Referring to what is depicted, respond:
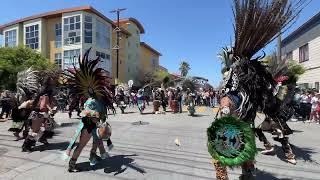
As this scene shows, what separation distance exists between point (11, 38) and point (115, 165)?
47936 mm

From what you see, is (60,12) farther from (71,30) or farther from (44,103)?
(44,103)

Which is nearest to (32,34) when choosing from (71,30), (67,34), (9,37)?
(9,37)

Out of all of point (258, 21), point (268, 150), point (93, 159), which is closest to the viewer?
point (258, 21)

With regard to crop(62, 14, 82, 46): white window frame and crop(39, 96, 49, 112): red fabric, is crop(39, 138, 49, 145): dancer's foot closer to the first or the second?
crop(39, 96, 49, 112): red fabric

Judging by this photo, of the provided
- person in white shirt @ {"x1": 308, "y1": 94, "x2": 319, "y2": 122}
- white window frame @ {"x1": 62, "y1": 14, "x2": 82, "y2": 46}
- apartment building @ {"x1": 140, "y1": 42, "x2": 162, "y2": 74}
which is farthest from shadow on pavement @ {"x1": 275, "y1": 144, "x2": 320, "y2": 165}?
apartment building @ {"x1": 140, "y1": 42, "x2": 162, "y2": 74}

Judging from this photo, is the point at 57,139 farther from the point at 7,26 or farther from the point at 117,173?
the point at 7,26

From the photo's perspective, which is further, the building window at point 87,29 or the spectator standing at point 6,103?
the building window at point 87,29

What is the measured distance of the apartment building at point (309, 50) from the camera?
33156mm

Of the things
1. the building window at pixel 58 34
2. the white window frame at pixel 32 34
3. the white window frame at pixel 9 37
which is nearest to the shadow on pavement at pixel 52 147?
the building window at pixel 58 34

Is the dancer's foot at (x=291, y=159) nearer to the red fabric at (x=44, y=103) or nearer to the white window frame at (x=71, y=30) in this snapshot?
the red fabric at (x=44, y=103)

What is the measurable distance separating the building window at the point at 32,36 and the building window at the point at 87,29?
737 cm

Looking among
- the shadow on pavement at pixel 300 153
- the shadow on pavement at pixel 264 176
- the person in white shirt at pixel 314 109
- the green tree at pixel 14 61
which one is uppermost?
the green tree at pixel 14 61

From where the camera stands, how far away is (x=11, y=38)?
51.1 metres

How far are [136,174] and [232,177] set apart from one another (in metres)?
1.73
